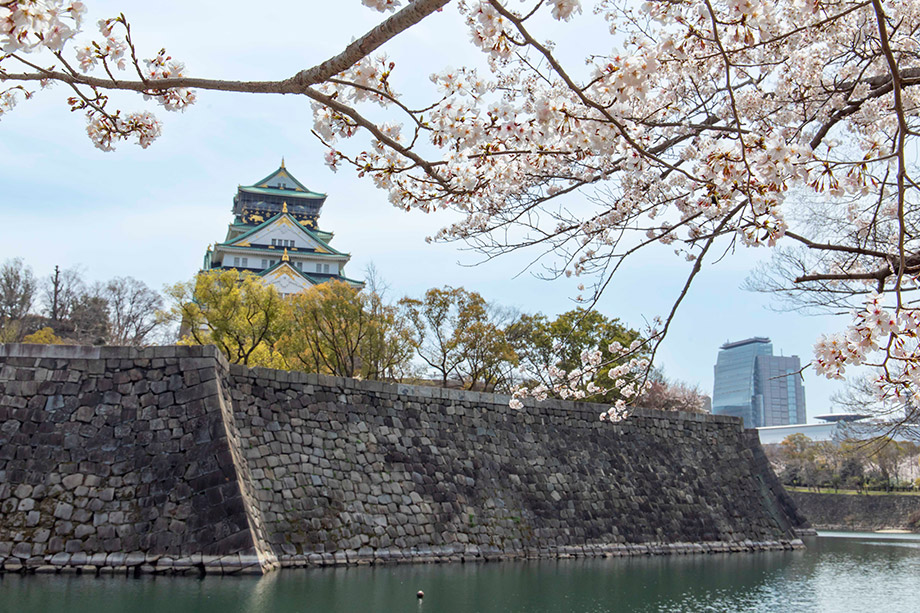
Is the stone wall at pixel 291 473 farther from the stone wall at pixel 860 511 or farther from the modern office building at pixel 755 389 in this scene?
the modern office building at pixel 755 389

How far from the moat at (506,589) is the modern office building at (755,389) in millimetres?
115890

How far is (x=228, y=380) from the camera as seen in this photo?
10008 millimetres

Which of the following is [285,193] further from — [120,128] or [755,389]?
[755,389]

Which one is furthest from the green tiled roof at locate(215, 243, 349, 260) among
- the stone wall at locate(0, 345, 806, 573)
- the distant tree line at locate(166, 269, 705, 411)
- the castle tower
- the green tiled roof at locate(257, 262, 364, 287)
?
the stone wall at locate(0, 345, 806, 573)

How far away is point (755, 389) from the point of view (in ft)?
415

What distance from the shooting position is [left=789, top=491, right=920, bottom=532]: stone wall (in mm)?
32344

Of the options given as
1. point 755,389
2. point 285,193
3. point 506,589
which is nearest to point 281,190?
point 285,193

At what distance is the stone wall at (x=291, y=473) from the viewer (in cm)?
823

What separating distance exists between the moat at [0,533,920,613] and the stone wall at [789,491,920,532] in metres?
22.6

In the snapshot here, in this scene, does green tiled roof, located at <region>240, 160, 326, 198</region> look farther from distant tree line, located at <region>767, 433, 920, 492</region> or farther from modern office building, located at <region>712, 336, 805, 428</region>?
modern office building, located at <region>712, 336, 805, 428</region>

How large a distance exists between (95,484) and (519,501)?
665 centimetres

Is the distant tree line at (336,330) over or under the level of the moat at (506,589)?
over

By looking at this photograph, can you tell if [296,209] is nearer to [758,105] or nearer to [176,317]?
[176,317]

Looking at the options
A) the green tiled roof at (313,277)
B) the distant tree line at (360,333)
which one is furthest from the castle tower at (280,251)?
the distant tree line at (360,333)
